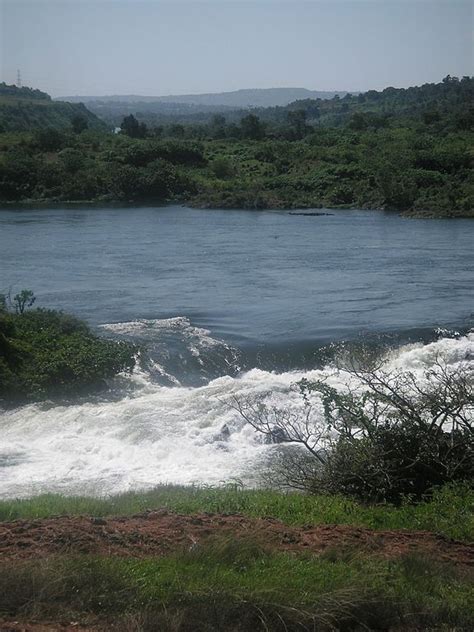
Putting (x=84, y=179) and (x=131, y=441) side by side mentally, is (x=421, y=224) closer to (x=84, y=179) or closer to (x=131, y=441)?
(x=84, y=179)

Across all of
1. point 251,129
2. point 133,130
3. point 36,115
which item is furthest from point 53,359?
point 36,115

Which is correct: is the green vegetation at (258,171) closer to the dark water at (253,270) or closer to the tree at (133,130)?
the dark water at (253,270)

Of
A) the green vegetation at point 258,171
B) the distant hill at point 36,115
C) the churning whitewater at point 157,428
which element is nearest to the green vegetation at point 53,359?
the churning whitewater at point 157,428

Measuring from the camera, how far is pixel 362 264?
30.9 m

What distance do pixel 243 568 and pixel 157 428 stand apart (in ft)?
25.5

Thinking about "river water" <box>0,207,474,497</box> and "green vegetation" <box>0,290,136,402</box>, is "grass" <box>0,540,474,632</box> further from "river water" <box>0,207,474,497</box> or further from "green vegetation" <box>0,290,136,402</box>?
"green vegetation" <box>0,290,136,402</box>

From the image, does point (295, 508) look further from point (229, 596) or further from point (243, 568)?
point (229, 596)

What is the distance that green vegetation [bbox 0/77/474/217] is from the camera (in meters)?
50.2

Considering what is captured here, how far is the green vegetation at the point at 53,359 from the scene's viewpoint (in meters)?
16.3

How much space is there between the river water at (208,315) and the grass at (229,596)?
18.0ft

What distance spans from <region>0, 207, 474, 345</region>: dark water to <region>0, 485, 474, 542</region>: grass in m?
10.3

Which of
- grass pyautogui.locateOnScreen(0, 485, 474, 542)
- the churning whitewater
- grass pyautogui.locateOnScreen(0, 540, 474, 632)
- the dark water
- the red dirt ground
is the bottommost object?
the dark water

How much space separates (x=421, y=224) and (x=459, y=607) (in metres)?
37.2

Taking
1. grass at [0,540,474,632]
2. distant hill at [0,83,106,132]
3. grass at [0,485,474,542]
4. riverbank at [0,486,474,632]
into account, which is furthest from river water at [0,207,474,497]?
distant hill at [0,83,106,132]
